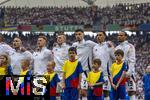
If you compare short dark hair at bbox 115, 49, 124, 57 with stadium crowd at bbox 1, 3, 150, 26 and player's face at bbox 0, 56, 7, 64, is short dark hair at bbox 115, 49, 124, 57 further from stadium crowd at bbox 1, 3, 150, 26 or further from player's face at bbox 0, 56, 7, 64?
stadium crowd at bbox 1, 3, 150, 26

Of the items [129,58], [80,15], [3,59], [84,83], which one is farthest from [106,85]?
[80,15]

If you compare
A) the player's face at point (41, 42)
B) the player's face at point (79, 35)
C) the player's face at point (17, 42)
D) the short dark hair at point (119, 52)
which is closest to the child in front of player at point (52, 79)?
the player's face at point (41, 42)

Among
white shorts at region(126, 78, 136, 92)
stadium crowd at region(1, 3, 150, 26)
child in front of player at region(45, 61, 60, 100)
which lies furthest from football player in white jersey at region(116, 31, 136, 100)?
stadium crowd at region(1, 3, 150, 26)

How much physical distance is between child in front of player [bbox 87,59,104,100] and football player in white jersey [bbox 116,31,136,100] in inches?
27.0

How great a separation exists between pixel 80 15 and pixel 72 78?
33.0 m

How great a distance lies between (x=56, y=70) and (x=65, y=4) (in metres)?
32.1

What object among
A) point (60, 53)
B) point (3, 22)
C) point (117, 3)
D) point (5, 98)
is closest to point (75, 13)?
point (117, 3)

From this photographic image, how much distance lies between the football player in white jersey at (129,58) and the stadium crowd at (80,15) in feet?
93.0

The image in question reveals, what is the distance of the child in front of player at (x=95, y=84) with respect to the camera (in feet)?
35.7

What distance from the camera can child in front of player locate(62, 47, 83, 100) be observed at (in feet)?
34.4

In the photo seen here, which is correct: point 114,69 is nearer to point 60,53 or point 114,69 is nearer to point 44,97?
point 60,53

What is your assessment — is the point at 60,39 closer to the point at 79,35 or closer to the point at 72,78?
the point at 79,35

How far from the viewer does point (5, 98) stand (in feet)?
23.9

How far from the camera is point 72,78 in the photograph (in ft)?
34.7
